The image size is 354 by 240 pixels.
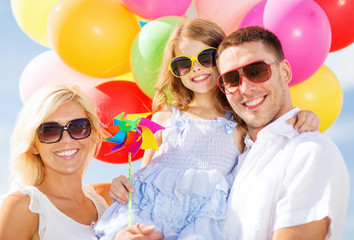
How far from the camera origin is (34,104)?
3023mm

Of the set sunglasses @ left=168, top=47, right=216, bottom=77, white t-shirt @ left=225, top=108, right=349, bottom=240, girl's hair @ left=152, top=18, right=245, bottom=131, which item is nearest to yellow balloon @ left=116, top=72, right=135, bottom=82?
girl's hair @ left=152, top=18, right=245, bottom=131

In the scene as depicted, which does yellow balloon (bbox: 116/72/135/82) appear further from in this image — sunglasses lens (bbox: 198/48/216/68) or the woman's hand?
the woman's hand

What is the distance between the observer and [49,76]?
13.9 ft

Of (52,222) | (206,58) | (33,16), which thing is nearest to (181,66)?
(206,58)

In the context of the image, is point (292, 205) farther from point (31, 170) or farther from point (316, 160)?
point (31, 170)

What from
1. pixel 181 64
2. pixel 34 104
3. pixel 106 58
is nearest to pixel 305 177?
pixel 181 64

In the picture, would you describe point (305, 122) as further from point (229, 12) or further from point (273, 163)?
point (229, 12)

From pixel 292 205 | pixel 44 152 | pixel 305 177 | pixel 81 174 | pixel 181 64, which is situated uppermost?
pixel 181 64

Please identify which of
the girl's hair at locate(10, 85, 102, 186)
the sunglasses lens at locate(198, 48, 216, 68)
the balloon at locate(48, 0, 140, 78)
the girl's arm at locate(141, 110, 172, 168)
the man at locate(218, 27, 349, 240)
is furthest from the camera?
the balloon at locate(48, 0, 140, 78)

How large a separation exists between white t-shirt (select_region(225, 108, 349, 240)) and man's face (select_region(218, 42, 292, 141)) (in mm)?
129

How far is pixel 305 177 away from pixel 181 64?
4.21 feet

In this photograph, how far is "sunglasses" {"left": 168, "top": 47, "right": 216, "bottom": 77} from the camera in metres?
3.12

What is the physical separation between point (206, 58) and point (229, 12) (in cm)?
73

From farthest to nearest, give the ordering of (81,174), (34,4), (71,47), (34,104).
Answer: (34,4) < (71,47) < (81,174) < (34,104)
